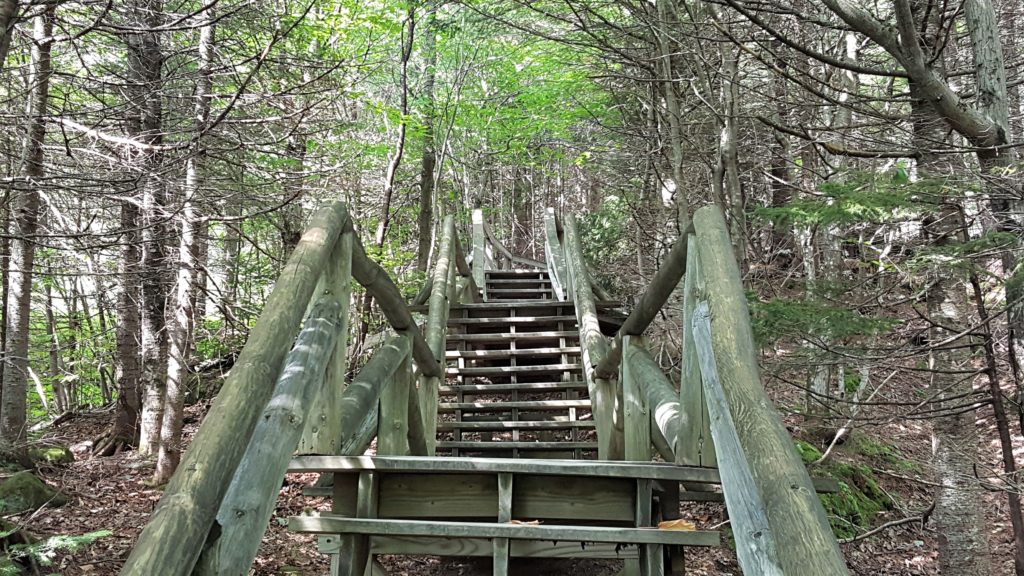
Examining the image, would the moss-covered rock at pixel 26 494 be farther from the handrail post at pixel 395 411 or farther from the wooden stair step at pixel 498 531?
the wooden stair step at pixel 498 531

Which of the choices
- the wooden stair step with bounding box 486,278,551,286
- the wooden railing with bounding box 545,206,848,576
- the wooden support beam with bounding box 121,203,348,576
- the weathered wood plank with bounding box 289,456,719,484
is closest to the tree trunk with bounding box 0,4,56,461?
the weathered wood plank with bounding box 289,456,719,484

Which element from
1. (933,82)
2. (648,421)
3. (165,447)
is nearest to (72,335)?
(165,447)

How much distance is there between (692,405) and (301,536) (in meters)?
4.40

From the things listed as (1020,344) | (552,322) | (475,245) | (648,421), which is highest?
(475,245)

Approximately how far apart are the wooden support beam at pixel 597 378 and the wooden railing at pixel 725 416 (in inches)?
7.4

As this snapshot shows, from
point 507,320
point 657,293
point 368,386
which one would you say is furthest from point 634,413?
point 507,320

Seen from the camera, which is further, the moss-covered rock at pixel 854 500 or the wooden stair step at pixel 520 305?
the wooden stair step at pixel 520 305

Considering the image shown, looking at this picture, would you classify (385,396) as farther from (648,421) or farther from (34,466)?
(34,466)

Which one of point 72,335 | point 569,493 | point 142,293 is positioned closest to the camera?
point 569,493

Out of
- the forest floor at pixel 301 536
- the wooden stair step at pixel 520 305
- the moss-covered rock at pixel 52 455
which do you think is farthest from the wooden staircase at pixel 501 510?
the moss-covered rock at pixel 52 455

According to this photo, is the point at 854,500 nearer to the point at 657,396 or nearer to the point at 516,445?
the point at 516,445

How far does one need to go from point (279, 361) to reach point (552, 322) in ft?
18.1

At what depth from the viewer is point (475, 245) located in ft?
34.3

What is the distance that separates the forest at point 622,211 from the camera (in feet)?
12.8
